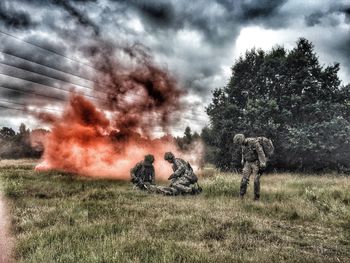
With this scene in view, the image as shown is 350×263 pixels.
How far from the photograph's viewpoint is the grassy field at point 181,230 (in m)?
4.92

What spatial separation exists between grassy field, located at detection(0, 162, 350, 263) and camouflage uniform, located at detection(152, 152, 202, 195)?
3.24ft

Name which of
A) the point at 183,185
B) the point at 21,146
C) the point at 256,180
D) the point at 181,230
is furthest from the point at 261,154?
the point at 21,146

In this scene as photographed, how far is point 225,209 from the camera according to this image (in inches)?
359

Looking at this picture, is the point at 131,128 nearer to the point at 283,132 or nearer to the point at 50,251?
the point at 283,132

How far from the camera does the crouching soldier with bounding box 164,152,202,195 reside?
12.2 meters

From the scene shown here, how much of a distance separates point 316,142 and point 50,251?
21.4 metres

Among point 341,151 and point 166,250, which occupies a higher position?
point 341,151

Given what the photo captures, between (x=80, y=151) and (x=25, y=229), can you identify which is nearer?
(x=25, y=229)

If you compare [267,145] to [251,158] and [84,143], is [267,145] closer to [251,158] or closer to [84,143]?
[251,158]

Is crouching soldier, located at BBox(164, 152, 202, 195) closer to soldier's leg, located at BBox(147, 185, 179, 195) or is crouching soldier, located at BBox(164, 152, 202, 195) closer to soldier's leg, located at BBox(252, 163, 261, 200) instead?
soldier's leg, located at BBox(147, 185, 179, 195)

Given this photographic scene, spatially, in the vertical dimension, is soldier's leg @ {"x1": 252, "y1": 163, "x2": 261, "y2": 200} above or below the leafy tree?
below

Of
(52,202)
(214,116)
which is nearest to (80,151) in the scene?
(214,116)

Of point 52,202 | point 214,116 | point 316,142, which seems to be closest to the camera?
point 52,202

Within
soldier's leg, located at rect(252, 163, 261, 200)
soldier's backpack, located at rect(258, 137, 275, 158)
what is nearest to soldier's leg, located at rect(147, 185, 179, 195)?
soldier's leg, located at rect(252, 163, 261, 200)
